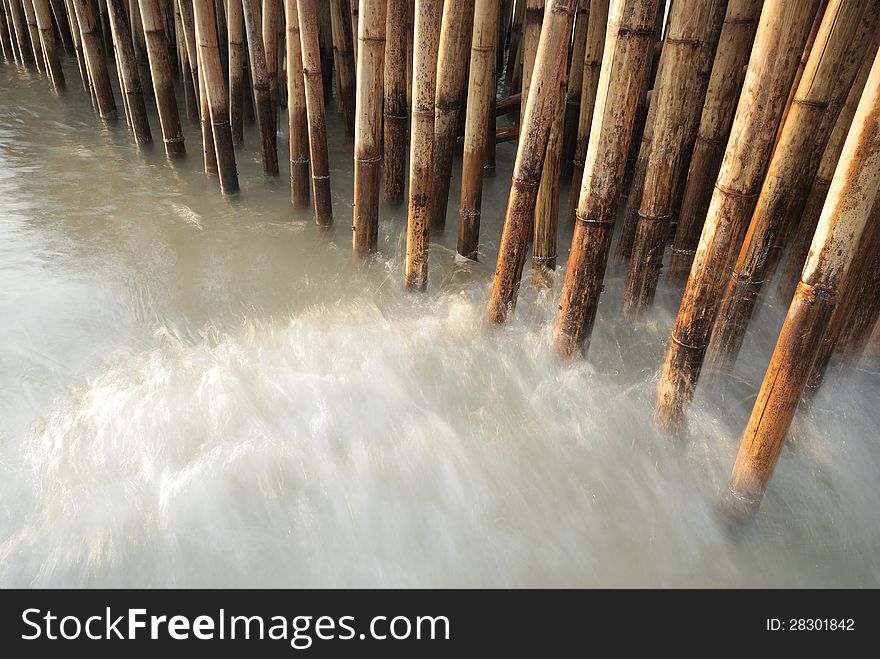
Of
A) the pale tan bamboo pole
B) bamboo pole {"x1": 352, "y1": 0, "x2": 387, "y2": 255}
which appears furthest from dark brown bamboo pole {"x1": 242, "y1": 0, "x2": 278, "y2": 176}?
bamboo pole {"x1": 352, "y1": 0, "x2": 387, "y2": 255}

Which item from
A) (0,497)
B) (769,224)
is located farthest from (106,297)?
(769,224)

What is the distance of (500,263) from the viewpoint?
3592mm

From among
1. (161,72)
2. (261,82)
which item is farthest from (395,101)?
(161,72)

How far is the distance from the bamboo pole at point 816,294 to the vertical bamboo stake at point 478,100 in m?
1.76

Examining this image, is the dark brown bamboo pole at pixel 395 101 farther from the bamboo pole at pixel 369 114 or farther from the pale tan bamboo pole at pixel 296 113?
the pale tan bamboo pole at pixel 296 113

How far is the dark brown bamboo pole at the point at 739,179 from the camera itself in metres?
2.25

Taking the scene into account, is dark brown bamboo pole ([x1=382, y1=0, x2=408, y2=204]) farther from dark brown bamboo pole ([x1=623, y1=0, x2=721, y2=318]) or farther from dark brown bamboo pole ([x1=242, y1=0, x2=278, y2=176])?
dark brown bamboo pole ([x1=623, y1=0, x2=721, y2=318])

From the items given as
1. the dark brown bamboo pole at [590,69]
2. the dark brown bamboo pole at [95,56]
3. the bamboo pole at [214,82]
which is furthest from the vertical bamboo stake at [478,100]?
the dark brown bamboo pole at [95,56]

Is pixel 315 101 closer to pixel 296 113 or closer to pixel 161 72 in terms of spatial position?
pixel 296 113

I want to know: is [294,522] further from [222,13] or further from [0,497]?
[222,13]

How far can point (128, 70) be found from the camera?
6.08 metres

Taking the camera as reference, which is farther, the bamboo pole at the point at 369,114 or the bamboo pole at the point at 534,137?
the bamboo pole at the point at 369,114
